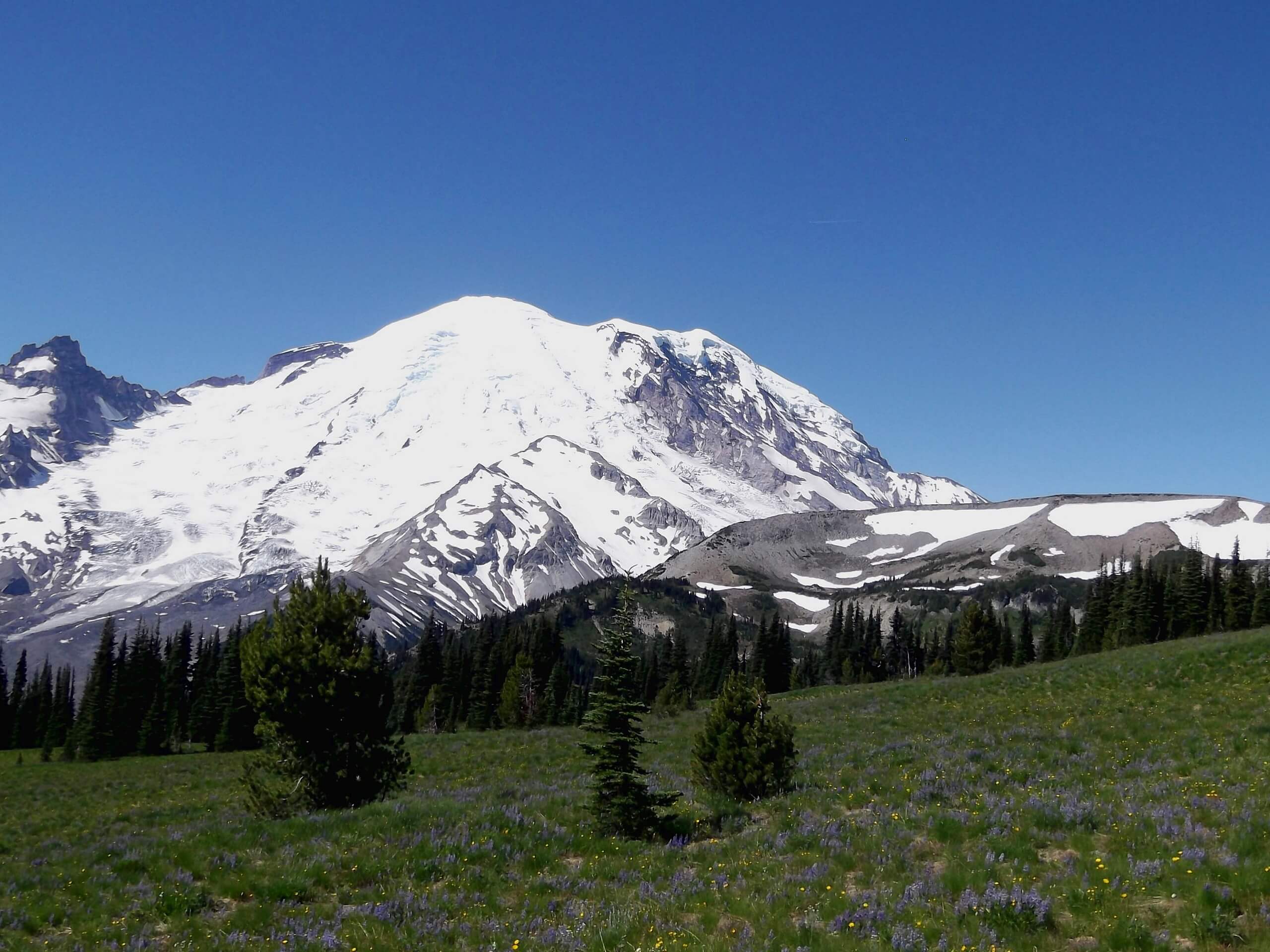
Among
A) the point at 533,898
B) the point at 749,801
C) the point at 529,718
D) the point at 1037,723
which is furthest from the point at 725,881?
the point at 529,718

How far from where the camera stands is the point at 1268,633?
4206cm

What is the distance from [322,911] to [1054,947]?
368 inches

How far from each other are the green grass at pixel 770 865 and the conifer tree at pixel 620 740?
0.85 metres

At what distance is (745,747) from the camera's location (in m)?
20.5

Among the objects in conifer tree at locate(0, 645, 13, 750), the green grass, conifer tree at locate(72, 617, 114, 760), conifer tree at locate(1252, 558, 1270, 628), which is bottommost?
conifer tree at locate(0, 645, 13, 750)

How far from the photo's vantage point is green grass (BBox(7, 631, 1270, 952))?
34.5 ft

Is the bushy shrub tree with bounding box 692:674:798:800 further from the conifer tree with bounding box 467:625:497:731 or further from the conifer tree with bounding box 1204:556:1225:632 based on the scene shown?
the conifer tree with bounding box 1204:556:1225:632

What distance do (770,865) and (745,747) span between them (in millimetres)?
7002

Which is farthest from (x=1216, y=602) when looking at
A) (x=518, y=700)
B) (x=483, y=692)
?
(x=483, y=692)

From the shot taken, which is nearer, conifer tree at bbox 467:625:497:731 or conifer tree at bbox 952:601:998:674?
conifer tree at bbox 467:625:497:731

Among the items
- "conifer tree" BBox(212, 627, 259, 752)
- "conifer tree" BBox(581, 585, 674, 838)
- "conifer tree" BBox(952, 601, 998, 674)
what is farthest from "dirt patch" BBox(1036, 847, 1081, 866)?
"conifer tree" BBox(952, 601, 998, 674)

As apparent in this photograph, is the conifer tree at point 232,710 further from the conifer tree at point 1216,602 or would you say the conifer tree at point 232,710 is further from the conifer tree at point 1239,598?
the conifer tree at point 1216,602

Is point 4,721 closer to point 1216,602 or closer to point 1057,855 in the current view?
point 1057,855

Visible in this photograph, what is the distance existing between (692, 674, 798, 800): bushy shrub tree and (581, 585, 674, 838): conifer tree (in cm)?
233
